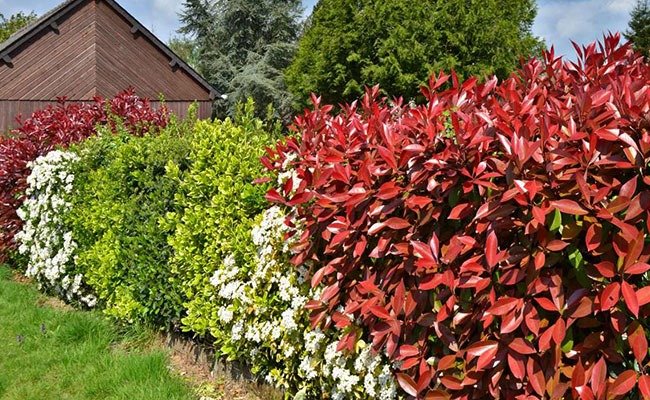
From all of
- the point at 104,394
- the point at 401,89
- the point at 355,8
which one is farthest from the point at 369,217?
the point at 355,8

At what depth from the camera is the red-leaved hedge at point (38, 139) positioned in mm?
6840

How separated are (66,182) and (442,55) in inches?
591

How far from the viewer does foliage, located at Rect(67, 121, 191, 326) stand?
4.23 meters

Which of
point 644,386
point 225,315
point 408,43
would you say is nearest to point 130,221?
point 225,315

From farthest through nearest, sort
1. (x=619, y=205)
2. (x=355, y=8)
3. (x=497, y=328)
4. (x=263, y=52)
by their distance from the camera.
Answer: (x=263, y=52)
(x=355, y=8)
(x=497, y=328)
(x=619, y=205)

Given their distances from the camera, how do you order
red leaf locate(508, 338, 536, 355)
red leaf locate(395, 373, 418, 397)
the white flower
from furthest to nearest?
the white flower → red leaf locate(395, 373, 418, 397) → red leaf locate(508, 338, 536, 355)

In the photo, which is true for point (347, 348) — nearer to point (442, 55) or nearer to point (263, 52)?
point (442, 55)

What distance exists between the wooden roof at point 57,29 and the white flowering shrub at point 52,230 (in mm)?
18799

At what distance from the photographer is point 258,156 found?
3586 mm

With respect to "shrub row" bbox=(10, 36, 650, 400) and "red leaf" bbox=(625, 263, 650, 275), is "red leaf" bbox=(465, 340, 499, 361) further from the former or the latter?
"red leaf" bbox=(625, 263, 650, 275)

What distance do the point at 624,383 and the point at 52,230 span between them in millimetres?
5814

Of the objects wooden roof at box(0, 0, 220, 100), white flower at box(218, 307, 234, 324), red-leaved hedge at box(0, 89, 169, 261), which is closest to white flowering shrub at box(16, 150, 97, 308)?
red-leaved hedge at box(0, 89, 169, 261)

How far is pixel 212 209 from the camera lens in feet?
11.8

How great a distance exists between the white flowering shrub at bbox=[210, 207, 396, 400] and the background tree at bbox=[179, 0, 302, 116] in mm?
28736
